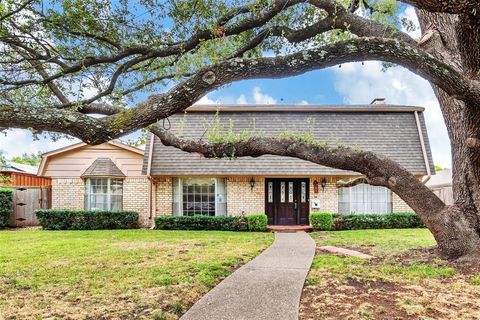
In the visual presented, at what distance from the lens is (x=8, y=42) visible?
23.3ft

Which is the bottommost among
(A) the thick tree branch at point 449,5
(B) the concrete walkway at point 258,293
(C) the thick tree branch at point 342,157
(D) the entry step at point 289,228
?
(D) the entry step at point 289,228

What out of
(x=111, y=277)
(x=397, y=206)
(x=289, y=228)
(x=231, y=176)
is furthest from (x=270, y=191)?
(x=111, y=277)

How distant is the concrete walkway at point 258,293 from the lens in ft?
12.6

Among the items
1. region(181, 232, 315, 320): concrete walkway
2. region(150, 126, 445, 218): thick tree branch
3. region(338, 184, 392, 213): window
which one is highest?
region(150, 126, 445, 218): thick tree branch

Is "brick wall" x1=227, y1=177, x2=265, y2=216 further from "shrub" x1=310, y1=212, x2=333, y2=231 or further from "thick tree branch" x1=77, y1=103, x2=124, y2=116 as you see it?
"thick tree branch" x1=77, y1=103, x2=124, y2=116

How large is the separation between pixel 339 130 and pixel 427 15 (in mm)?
9403

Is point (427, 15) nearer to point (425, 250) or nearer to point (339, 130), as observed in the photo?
point (425, 250)

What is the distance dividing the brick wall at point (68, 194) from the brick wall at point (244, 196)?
21.6 feet

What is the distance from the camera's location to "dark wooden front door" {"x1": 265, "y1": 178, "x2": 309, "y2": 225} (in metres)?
15.7

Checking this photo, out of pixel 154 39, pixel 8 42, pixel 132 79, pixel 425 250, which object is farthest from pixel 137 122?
pixel 425 250

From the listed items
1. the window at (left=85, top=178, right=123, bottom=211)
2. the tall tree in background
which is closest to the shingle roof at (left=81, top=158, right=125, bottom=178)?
the window at (left=85, top=178, right=123, bottom=211)

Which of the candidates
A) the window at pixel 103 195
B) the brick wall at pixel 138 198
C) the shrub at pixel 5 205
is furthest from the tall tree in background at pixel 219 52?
the shrub at pixel 5 205

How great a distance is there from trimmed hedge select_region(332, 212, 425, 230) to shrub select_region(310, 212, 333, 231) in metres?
0.34

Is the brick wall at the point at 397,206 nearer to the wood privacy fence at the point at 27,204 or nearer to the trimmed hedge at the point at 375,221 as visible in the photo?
the trimmed hedge at the point at 375,221
